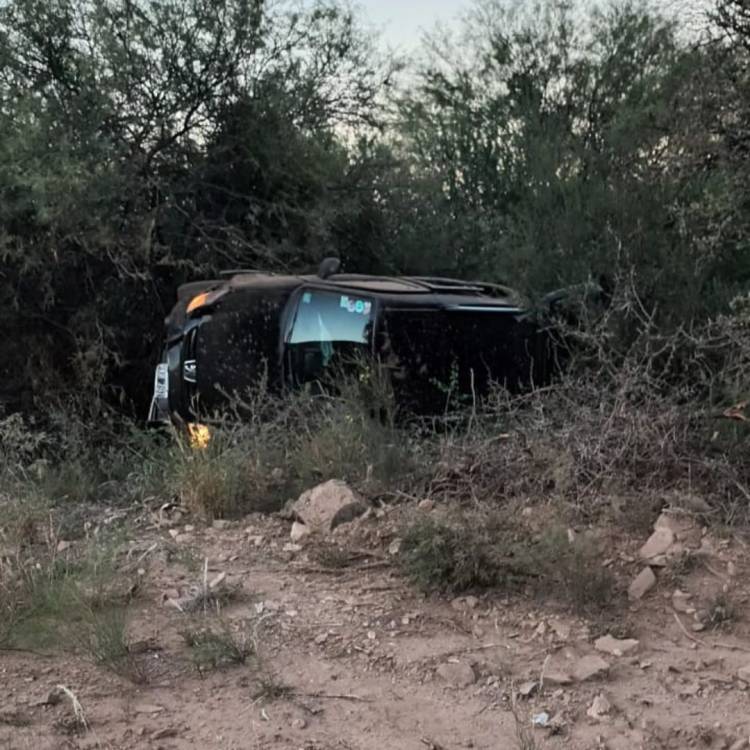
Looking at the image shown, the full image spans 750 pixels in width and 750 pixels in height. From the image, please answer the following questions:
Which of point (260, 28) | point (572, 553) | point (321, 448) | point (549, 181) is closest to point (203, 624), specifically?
point (572, 553)

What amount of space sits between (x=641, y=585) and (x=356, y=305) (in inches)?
135

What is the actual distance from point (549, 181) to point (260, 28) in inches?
158

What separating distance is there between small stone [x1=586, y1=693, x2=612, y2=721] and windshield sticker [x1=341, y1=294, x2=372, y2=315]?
4012mm

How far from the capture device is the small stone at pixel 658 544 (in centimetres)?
461

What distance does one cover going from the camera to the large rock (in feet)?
17.4

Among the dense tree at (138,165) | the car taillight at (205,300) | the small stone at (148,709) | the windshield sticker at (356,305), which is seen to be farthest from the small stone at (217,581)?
the dense tree at (138,165)

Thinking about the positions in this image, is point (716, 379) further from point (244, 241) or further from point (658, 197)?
point (244, 241)

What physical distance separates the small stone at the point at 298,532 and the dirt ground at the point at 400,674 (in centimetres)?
47

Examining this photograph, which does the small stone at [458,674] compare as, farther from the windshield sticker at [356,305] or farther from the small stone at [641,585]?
the windshield sticker at [356,305]

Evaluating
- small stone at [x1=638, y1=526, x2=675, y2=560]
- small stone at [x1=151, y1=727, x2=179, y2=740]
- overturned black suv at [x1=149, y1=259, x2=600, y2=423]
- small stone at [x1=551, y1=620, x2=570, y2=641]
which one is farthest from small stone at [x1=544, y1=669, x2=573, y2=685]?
overturned black suv at [x1=149, y1=259, x2=600, y2=423]

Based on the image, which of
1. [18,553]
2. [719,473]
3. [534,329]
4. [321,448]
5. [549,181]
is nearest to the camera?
[18,553]

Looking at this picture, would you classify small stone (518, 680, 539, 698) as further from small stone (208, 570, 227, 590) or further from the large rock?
the large rock

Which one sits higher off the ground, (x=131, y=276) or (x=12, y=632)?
(x=131, y=276)

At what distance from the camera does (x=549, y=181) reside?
10.1 metres
